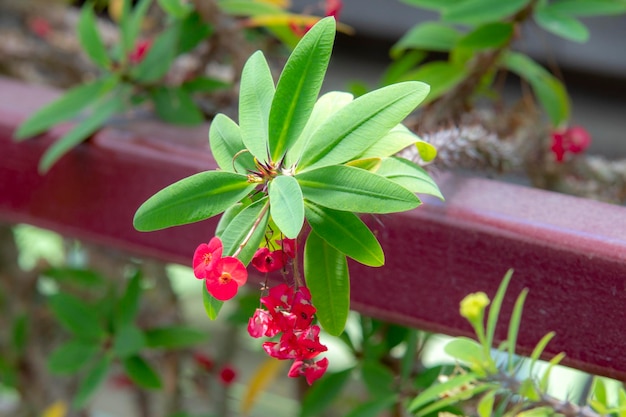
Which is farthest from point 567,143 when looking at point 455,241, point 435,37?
point 455,241

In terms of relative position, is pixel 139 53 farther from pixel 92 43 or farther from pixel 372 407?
pixel 372 407

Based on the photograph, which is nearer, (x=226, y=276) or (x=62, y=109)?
(x=226, y=276)

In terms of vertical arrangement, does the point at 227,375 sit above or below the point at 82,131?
below

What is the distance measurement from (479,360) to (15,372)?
82 centimetres

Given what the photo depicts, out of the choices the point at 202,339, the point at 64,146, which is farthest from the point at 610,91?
the point at 64,146

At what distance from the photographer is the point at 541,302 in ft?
1.76

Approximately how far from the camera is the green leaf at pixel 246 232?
43 cm

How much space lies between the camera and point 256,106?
18.3 inches

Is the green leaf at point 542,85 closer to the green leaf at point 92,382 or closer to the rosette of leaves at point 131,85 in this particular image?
the rosette of leaves at point 131,85

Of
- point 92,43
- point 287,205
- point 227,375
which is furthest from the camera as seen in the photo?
point 227,375

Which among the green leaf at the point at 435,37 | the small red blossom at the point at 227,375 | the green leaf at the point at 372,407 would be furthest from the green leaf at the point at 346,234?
the small red blossom at the point at 227,375

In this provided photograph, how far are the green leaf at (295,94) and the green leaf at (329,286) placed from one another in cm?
7

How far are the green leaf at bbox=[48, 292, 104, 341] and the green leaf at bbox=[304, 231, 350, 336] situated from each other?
46 centimetres

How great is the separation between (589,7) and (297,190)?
47cm
